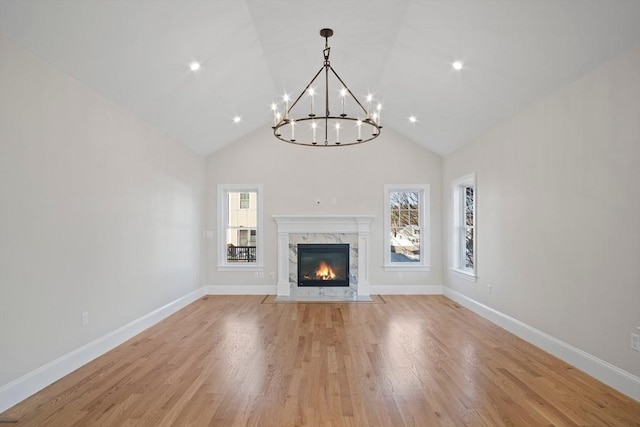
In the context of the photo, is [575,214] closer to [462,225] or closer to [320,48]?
[462,225]

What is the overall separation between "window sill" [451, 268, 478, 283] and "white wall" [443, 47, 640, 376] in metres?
0.58

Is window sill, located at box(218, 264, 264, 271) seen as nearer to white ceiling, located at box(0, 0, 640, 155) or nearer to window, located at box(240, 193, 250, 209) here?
window, located at box(240, 193, 250, 209)

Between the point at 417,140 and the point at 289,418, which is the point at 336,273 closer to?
the point at 417,140

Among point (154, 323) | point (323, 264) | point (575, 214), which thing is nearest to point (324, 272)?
point (323, 264)

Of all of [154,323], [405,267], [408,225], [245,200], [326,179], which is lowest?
[154,323]

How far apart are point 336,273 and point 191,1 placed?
16.7 feet

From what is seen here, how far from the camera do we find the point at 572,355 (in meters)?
3.55

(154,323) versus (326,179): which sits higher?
(326,179)

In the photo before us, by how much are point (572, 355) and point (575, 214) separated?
130 centimetres

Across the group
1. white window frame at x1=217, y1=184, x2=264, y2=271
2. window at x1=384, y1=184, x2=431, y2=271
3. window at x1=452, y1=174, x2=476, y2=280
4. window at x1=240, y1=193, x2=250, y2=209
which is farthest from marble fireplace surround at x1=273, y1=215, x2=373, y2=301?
window at x1=452, y1=174, x2=476, y2=280

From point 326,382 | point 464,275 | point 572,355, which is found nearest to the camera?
point 326,382

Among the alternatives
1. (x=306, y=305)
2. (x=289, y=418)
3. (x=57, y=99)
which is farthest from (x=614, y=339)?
(x=57, y=99)

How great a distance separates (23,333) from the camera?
9.57ft

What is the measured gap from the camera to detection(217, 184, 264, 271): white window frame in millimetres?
7156
